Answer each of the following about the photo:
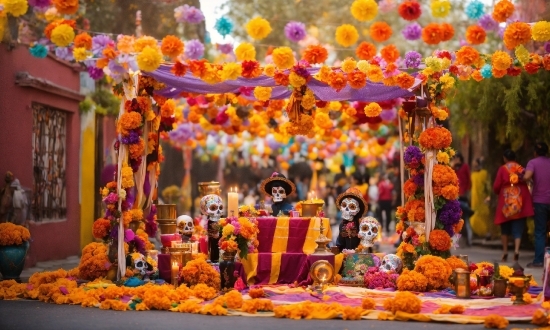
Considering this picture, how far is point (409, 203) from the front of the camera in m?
14.3

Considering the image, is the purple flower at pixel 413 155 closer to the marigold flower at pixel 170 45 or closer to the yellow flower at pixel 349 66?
the yellow flower at pixel 349 66

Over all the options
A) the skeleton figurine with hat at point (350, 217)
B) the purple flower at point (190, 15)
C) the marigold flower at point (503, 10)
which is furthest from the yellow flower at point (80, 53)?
the marigold flower at point (503, 10)

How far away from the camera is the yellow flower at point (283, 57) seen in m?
13.3

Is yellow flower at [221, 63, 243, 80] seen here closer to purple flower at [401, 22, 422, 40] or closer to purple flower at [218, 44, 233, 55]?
purple flower at [218, 44, 233, 55]

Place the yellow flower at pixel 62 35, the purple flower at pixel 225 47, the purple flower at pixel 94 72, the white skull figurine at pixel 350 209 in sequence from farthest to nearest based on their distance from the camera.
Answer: the purple flower at pixel 225 47 < the purple flower at pixel 94 72 < the white skull figurine at pixel 350 209 < the yellow flower at pixel 62 35

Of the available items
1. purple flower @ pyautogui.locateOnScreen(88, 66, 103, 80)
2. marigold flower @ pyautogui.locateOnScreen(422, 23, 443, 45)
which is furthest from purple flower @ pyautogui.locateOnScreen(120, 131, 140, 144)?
marigold flower @ pyautogui.locateOnScreen(422, 23, 443, 45)

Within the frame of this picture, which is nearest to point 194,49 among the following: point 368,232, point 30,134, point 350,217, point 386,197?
point 350,217

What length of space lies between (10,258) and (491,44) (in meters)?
16.5

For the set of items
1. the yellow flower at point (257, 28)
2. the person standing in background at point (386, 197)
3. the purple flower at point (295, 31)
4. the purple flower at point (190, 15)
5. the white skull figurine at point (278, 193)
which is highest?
the purple flower at point (190, 15)

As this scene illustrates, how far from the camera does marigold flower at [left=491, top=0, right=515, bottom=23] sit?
12930 mm

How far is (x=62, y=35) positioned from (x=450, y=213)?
19.6 ft

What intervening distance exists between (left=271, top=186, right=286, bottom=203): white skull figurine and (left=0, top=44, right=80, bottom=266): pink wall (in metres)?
4.91

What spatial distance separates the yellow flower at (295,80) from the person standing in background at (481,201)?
9.15m

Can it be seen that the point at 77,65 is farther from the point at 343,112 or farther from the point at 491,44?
the point at 491,44
